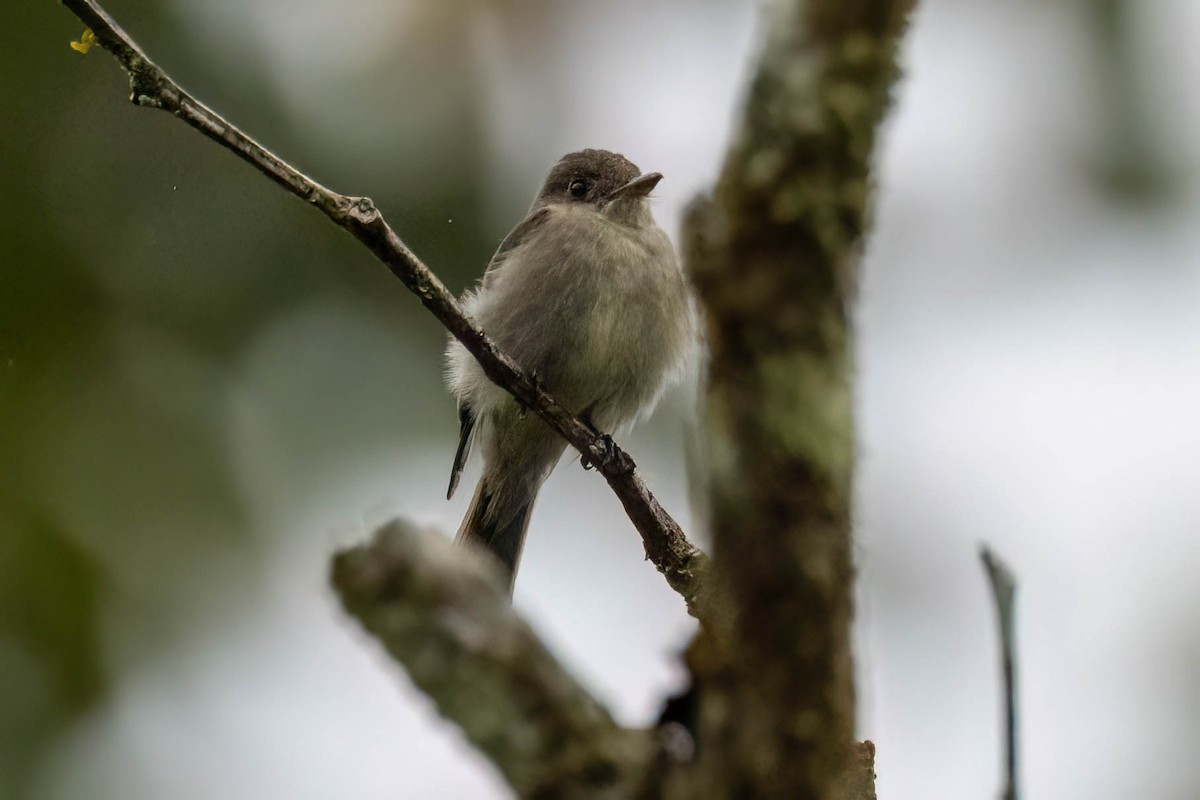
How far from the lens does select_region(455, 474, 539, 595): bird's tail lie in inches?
245

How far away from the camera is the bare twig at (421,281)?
10.1ft

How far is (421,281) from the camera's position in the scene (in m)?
3.79

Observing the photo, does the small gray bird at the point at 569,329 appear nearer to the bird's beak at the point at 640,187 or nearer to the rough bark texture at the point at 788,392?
the bird's beak at the point at 640,187

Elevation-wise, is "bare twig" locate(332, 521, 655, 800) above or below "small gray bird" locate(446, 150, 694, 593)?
below

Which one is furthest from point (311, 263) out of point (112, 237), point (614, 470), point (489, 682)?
point (489, 682)

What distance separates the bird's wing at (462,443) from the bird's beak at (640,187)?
4.20 feet

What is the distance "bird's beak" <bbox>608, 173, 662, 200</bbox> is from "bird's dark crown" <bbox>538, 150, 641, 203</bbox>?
156 millimetres

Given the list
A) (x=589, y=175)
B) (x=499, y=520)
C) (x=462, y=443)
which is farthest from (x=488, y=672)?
(x=589, y=175)

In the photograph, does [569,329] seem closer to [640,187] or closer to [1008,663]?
[640,187]

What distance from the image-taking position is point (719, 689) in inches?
61.5

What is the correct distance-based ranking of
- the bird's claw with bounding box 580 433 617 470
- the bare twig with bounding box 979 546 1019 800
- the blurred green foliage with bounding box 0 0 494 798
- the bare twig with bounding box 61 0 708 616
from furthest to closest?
the blurred green foliage with bounding box 0 0 494 798 < the bird's claw with bounding box 580 433 617 470 < the bare twig with bounding box 61 0 708 616 < the bare twig with bounding box 979 546 1019 800

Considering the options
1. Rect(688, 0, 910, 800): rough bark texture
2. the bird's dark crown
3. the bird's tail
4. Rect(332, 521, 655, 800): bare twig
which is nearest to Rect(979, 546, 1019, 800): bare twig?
Rect(688, 0, 910, 800): rough bark texture

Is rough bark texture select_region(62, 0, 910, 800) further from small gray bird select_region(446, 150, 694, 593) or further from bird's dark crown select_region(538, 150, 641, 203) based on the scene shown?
bird's dark crown select_region(538, 150, 641, 203)

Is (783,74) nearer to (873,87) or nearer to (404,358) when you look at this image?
(873,87)
